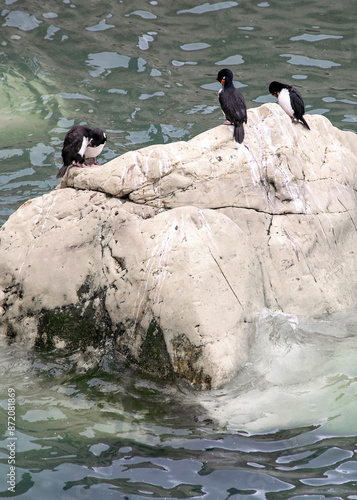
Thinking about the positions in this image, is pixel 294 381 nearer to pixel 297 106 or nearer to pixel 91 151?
pixel 297 106

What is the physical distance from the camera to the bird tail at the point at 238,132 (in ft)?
19.7

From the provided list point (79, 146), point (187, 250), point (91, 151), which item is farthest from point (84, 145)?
point (187, 250)

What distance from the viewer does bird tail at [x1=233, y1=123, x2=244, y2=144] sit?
6020 millimetres

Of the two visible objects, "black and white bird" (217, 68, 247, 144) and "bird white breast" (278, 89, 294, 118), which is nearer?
"black and white bird" (217, 68, 247, 144)

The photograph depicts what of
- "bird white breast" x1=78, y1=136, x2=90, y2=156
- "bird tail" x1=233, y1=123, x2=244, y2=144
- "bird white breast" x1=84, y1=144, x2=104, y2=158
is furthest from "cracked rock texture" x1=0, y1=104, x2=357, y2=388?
"bird white breast" x1=84, y1=144, x2=104, y2=158

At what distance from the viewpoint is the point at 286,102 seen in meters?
6.73

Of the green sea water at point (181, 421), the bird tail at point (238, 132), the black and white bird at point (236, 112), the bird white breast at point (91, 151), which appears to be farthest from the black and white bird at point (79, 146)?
the green sea water at point (181, 421)

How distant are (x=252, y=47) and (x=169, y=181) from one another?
7.48 metres

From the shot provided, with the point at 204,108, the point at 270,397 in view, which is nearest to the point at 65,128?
the point at 204,108

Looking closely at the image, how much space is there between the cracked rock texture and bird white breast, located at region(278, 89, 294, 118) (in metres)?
0.21

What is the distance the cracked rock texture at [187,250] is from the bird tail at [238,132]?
2.2 inches

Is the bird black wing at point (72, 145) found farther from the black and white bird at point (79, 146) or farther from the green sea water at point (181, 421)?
the green sea water at point (181, 421)

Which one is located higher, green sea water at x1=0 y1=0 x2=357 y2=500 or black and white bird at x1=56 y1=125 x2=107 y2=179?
black and white bird at x1=56 y1=125 x2=107 y2=179

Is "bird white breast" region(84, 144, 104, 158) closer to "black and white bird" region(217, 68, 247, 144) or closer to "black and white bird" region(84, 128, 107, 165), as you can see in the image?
"black and white bird" region(84, 128, 107, 165)
